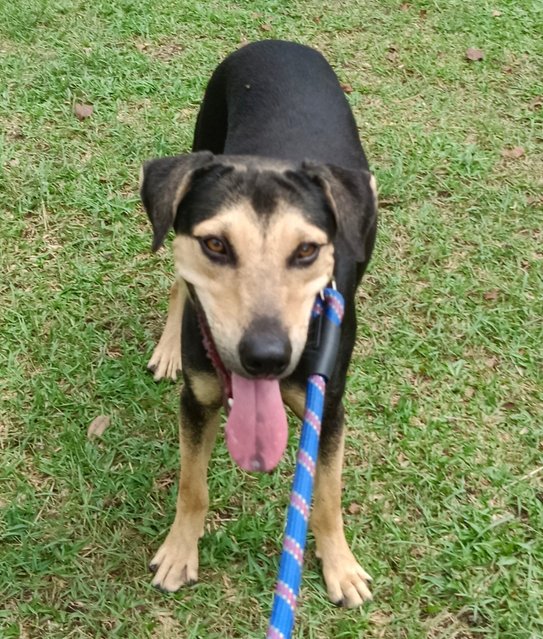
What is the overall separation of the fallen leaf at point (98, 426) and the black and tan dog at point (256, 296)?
0.80 metres

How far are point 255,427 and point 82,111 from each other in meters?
4.17

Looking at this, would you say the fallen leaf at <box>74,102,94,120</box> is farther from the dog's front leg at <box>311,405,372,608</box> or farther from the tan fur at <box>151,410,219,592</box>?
the dog's front leg at <box>311,405,372,608</box>

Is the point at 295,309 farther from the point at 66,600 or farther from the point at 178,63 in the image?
the point at 178,63

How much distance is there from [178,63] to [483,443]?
436cm

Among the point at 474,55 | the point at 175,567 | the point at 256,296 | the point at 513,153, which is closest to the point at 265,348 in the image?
the point at 256,296

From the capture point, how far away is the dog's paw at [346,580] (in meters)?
3.49

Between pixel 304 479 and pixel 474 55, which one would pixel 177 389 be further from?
pixel 474 55

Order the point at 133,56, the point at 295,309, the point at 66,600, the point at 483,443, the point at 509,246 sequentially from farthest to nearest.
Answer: the point at 133,56 < the point at 509,246 < the point at 483,443 < the point at 66,600 < the point at 295,309

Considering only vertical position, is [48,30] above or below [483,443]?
above

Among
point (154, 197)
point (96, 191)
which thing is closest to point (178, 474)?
point (154, 197)

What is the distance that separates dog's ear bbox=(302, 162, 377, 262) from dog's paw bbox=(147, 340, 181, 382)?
1.72 meters

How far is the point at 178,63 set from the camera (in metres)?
6.66

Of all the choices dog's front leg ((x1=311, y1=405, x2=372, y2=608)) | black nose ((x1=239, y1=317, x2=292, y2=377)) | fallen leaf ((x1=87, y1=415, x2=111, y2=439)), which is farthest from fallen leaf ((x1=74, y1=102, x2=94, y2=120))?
black nose ((x1=239, y1=317, x2=292, y2=377))

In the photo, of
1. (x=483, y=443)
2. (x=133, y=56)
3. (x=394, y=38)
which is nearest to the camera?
(x=483, y=443)
